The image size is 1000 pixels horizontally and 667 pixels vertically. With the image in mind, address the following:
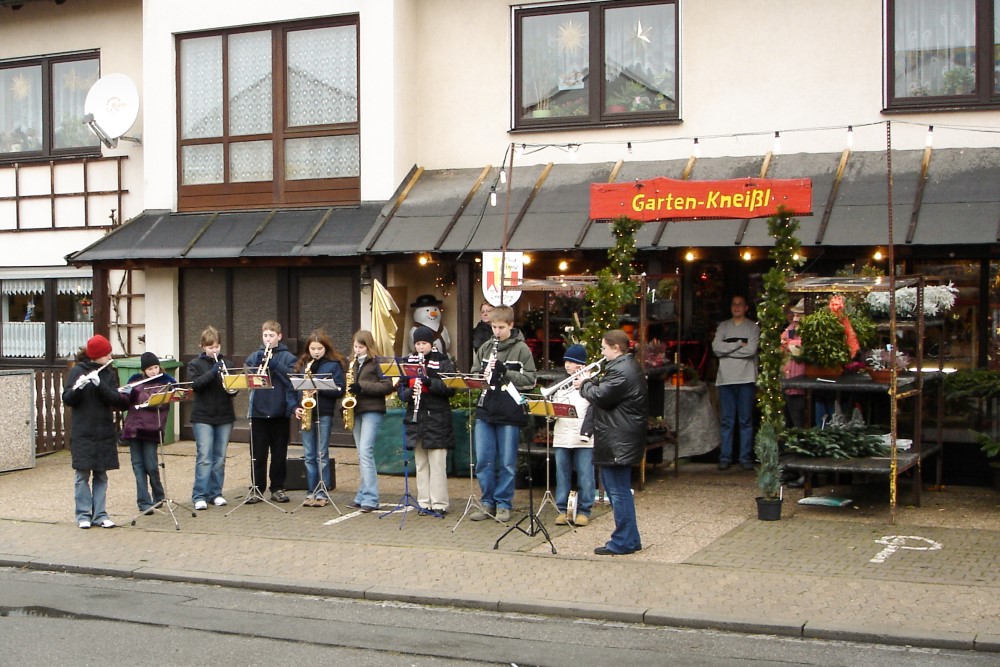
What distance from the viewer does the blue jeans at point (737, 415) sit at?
1402 cm

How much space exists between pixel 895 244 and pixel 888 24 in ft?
10.3

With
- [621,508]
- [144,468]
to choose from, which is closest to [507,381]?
[621,508]

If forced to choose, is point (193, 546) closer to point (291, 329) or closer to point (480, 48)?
point (291, 329)

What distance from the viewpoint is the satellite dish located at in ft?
56.5

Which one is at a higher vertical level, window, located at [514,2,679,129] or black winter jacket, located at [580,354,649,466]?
window, located at [514,2,679,129]

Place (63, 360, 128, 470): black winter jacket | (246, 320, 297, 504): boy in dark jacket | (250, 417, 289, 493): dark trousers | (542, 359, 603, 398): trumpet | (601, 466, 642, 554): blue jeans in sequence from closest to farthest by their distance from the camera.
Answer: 1. (601, 466, 642, 554): blue jeans
2. (542, 359, 603, 398): trumpet
3. (63, 360, 128, 470): black winter jacket
4. (246, 320, 297, 504): boy in dark jacket
5. (250, 417, 289, 493): dark trousers

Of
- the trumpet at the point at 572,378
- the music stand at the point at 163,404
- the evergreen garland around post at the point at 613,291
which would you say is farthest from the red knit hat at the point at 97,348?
the evergreen garland around post at the point at 613,291

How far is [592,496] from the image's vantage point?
11258 mm

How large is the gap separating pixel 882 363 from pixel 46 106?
13.0m

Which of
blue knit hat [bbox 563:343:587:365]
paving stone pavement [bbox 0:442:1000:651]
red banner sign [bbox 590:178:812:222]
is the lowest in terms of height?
paving stone pavement [bbox 0:442:1000:651]

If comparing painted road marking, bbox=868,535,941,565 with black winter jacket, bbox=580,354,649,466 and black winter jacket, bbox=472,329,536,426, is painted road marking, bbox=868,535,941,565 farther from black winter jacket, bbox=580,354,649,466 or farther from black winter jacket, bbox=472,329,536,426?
black winter jacket, bbox=472,329,536,426

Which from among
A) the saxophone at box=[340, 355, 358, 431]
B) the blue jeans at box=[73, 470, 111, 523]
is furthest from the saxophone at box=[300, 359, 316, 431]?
the blue jeans at box=[73, 470, 111, 523]

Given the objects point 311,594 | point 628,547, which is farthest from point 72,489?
point 628,547

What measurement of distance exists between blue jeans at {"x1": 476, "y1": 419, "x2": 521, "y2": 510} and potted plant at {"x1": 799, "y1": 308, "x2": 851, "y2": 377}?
113 inches
